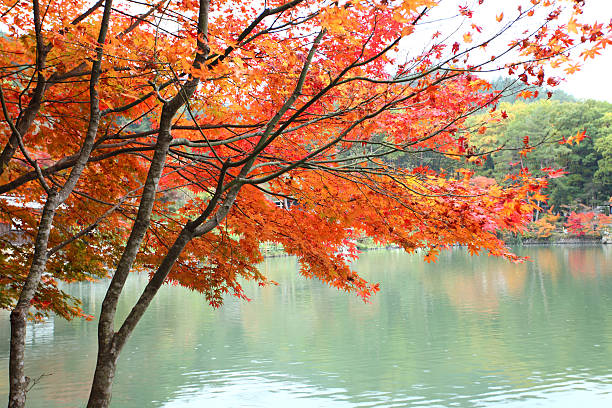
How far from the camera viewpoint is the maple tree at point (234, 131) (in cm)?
313

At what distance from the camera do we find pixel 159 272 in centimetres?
318

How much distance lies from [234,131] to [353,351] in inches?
245

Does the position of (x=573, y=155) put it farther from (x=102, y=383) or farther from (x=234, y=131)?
(x=102, y=383)

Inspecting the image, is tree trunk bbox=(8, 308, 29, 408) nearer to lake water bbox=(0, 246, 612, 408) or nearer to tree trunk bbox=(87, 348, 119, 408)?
tree trunk bbox=(87, 348, 119, 408)

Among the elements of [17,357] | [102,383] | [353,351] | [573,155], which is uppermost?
[573,155]

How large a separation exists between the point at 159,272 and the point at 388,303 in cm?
1285

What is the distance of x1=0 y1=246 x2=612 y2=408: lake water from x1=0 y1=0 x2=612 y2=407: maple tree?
8.07 ft

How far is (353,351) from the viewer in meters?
10.1

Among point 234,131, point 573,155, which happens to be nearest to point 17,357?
point 234,131

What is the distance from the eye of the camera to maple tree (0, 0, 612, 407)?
123 inches

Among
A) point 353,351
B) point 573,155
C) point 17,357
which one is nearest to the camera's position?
point 17,357

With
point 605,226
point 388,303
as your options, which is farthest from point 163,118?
point 605,226

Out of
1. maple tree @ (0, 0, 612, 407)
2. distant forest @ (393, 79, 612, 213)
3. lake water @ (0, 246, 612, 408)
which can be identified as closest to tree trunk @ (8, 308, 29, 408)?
maple tree @ (0, 0, 612, 407)

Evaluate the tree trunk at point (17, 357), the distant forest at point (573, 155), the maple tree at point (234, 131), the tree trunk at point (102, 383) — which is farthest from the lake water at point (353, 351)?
the distant forest at point (573, 155)
